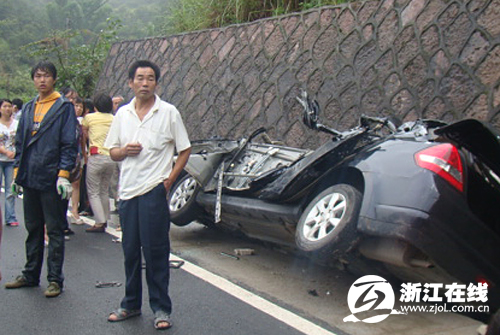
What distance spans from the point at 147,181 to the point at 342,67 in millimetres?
5662

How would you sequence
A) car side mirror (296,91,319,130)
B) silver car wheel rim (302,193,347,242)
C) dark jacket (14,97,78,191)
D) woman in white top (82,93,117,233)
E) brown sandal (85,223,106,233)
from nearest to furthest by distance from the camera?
silver car wheel rim (302,193,347,242) → dark jacket (14,97,78,191) → car side mirror (296,91,319,130) → brown sandal (85,223,106,233) → woman in white top (82,93,117,233)

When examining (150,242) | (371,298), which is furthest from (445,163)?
(150,242)

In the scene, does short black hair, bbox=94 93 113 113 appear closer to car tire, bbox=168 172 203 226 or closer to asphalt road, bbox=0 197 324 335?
car tire, bbox=168 172 203 226

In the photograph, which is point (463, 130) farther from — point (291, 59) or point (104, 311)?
point (291, 59)

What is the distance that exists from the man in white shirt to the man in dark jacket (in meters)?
0.77

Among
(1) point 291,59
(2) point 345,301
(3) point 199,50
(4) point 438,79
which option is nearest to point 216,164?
(2) point 345,301

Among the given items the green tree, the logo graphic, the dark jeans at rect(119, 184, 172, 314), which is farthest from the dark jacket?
the green tree

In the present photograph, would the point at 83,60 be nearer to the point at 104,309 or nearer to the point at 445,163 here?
the point at 104,309

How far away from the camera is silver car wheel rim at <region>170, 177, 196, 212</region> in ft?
23.6

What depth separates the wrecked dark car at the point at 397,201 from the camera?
4109 millimetres

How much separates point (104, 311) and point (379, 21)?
243 inches

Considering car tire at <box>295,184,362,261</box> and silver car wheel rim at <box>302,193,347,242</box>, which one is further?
silver car wheel rim at <box>302,193,347,242</box>

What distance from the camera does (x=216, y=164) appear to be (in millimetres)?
6988

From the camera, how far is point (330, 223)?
191 inches
